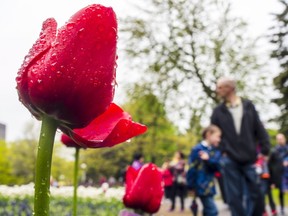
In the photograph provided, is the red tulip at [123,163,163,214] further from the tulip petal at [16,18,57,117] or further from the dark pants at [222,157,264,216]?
the dark pants at [222,157,264,216]

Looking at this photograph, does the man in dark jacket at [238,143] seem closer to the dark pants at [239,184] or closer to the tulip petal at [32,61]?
the dark pants at [239,184]

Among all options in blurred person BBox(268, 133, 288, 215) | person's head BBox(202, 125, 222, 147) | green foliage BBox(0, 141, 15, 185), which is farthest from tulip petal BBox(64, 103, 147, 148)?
green foliage BBox(0, 141, 15, 185)

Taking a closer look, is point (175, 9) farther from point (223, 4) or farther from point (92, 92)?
point (92, 92)

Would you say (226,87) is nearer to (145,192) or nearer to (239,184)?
(239,184)

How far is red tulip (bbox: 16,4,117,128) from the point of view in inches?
35.4

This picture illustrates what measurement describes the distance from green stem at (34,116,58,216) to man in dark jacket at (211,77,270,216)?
585 cm

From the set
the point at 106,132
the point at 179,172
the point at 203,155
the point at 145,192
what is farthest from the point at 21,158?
the point at 106,132

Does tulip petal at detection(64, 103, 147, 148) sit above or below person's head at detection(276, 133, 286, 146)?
below

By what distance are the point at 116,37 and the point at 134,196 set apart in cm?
121

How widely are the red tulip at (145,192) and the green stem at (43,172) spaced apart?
4.12 feet

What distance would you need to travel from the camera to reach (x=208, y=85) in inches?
946

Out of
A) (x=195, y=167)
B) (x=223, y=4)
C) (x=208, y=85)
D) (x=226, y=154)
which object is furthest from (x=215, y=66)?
(x=226, y=154)

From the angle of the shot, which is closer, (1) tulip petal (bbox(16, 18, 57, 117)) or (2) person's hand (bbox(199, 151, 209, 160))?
(1) tulip petal (bbox(16, 18, 57, 117))

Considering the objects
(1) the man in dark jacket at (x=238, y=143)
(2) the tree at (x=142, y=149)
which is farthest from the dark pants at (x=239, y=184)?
(2) the tree at (x=142, y=149)
